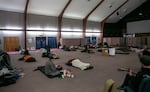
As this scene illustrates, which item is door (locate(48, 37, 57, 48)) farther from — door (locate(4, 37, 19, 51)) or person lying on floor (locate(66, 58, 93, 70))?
person lying on floor (locate(66, 58, 93, 70))

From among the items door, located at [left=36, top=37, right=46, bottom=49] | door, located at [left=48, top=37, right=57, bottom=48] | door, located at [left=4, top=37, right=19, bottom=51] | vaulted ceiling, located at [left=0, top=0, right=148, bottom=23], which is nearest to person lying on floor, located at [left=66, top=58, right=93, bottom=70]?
vaulted ceiling, located at [left=0, top=0, right=148, bottom=23]

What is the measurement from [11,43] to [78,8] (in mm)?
7488

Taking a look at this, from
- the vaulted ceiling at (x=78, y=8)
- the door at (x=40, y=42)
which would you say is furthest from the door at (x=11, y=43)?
the vaulted ceiling at (x=78, y=8)

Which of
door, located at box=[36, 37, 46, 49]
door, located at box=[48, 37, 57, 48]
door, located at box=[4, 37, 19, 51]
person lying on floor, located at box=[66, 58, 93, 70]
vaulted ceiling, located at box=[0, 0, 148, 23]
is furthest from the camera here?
door, located at box=[48, 37, 57, 48]

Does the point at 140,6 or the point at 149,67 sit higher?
the point at 140,6

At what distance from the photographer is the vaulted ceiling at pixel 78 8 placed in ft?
35.2

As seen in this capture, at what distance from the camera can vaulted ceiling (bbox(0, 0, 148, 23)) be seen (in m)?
10.7

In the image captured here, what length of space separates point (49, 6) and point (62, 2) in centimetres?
128

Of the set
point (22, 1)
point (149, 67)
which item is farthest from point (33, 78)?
point (22, 1)

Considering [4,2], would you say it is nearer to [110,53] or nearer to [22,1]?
[22,1]

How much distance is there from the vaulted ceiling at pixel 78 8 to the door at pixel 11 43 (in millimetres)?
2552

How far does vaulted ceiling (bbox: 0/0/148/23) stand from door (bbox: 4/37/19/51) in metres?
2.55

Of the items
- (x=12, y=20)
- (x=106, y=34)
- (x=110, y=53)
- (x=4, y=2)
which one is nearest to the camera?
(x=110, y=53)

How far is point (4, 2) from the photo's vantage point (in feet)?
32.2
